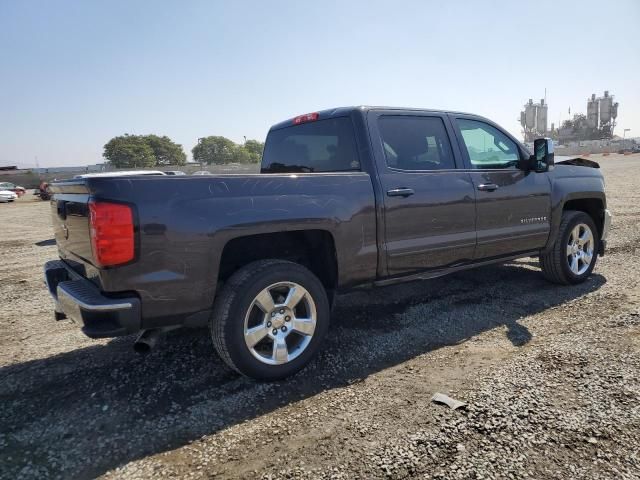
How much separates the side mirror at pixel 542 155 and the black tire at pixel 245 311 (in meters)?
2.85

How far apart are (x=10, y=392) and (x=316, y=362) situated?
2.12m

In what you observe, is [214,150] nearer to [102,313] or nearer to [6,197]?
[6,197]

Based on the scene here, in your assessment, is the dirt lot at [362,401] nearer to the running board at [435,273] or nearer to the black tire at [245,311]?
the black tire at [245,311]

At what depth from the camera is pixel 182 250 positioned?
2.65 metres

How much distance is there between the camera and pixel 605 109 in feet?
420

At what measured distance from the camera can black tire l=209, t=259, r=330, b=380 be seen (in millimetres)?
2840

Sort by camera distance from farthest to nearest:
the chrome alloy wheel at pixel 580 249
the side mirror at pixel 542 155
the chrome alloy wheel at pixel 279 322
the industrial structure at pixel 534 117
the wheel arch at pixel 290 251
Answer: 1. the industrial structure at pixel 534 117
2. the chrome alloy wheel at pixel 580 249
3. the side mirror at pixel 542 155
4. the wheel arch at pixel 290 251
5. the chrome alloy wheel at pixel 279 322

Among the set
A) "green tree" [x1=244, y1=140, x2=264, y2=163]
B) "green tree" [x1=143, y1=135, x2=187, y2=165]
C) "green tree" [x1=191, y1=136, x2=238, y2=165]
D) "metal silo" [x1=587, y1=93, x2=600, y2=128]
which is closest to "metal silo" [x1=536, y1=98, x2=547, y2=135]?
"metal silo" [x1=587, y1=93, x2=600, y2=128]

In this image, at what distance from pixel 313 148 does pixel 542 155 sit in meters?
2.37

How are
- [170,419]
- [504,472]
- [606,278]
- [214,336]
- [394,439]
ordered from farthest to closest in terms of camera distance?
[606,278] → [214,336] → [170,419] → [394,439] → [504,472]

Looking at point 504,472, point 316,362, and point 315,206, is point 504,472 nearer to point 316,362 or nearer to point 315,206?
point 316,362

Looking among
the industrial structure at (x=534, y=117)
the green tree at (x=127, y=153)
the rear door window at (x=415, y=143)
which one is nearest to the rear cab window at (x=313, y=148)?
the rear door window at (x=415, y=143)

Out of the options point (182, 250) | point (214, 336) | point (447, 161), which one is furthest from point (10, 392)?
point (447, 161)

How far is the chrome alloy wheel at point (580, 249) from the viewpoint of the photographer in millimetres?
5070
